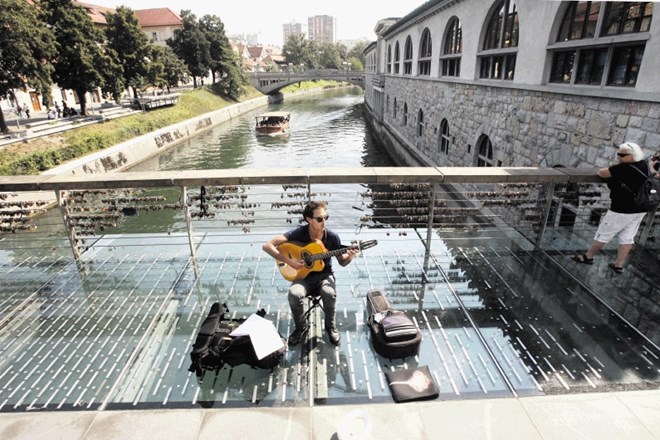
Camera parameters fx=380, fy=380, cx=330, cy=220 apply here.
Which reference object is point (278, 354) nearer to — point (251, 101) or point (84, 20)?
point (84, 20)

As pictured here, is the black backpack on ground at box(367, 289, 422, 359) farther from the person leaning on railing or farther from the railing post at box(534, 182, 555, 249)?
the person leaning on railing

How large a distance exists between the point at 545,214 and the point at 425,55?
2005cm

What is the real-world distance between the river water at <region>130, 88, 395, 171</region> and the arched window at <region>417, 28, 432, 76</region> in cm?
804

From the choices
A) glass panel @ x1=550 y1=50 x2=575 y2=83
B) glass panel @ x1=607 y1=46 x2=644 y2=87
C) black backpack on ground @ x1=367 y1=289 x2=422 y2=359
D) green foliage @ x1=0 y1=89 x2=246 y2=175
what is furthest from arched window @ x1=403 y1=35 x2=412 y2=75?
black backpack on ground @ x1=367 y1=289 x2=422 y2=359

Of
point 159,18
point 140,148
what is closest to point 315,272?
point 140,148

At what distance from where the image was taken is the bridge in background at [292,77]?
2721 inches

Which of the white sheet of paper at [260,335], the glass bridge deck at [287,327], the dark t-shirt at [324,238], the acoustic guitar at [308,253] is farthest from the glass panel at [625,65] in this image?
the white sheet of paper at [260,335]

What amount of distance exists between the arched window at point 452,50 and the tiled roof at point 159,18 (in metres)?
79.9

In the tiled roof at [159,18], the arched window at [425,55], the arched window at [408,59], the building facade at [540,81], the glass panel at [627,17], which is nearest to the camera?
the glass panel at [627,17]

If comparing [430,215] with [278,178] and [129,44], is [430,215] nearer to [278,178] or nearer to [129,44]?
[278,178]

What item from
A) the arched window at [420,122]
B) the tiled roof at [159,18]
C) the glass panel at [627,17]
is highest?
the tiled roof at [159,18]

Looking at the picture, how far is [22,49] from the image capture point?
2073cm

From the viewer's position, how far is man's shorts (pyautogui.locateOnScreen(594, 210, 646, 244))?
455 centimetres

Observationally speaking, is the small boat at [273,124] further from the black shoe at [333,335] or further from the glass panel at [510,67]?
the black shoe at [333,335]
